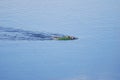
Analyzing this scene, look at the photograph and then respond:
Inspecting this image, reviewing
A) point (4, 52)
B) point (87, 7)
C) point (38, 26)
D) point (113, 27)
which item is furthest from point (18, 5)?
point (4, 52)

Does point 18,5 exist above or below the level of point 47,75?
above

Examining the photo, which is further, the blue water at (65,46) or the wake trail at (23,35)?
the wake trail at (23,35)

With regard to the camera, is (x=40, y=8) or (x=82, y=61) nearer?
(x=82, y=61)

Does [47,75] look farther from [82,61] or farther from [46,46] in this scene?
[46,46]

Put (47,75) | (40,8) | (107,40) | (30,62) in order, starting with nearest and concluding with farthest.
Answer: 1. (47,75)
2. (30,62)
3. (107,40)
4. (40,8)

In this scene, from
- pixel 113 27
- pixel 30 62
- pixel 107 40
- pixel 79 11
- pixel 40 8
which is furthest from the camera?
pixel 40 8

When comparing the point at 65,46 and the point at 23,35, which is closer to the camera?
the point at 65,46

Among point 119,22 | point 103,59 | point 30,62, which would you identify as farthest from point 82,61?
point 119,22

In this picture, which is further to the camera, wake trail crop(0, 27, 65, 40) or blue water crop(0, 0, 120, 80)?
wake trail crop(0, 27, 65, 40)
